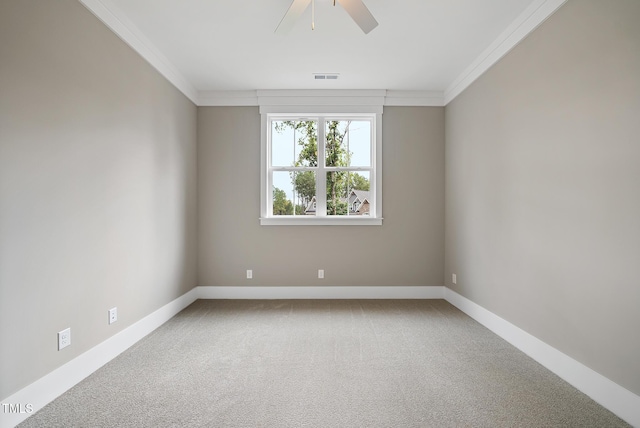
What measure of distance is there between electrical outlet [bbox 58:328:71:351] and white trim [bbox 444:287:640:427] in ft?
10.8

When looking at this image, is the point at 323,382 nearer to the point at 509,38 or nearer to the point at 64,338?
the point at 64,338

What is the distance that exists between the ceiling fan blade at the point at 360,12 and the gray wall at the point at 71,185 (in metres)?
1.79

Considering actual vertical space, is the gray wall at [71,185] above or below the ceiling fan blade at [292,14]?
below

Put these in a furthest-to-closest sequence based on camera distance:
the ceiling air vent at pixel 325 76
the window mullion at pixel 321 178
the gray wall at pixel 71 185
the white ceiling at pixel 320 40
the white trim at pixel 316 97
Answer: the window mullion at pixel 321 178
the white trim at pixel 316 97
the ceiling air vent at pixel 325 76
the white ceiling at pixel 320 40
the gray wall at pixel 71 185

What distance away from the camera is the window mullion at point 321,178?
191 inches

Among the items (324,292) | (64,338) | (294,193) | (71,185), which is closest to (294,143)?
(294,193)

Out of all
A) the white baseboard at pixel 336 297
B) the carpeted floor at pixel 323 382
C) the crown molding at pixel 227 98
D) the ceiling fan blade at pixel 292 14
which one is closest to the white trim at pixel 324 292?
the white baseboard at pixel 336 297

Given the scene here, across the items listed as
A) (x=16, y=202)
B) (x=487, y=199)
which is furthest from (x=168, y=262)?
(x=487, y=199)

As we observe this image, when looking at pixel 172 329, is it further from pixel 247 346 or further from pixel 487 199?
pixel 487 199

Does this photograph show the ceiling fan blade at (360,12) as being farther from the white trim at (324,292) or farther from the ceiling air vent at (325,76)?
the white trim at (324,292)

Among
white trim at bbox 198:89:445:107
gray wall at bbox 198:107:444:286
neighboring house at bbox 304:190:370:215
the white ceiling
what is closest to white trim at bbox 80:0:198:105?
the white ceiling

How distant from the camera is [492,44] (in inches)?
131

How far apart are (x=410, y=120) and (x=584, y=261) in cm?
295

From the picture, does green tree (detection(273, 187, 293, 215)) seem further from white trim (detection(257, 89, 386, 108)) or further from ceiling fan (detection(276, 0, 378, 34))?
ceiling fan (detection(276, 0, 378, 34))
